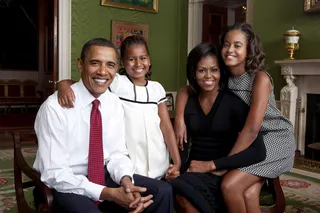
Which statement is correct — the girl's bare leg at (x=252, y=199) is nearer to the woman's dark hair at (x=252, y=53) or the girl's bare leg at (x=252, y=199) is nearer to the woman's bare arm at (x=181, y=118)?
the woman's bare arm at (x=181, y=118)

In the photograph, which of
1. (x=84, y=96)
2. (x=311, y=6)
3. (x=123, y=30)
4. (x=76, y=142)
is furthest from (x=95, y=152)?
(x=123, y=30)

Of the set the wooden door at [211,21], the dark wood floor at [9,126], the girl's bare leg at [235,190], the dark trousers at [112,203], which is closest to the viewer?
the dark trousers at [112,203]

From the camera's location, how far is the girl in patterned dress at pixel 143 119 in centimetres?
199

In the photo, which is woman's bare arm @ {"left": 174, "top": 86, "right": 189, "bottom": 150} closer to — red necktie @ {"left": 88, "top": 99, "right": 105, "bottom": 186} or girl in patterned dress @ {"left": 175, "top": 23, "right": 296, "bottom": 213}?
girl in patterned dress @ {"left": 175, "top": 23, "right": 296, "bottom": 213}

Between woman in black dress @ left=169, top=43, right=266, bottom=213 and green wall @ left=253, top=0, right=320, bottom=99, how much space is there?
10.4ft

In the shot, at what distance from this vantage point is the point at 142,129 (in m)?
1.98

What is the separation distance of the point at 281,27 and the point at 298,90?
3.07 ft

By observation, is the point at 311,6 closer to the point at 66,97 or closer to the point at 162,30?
the point at 162,30

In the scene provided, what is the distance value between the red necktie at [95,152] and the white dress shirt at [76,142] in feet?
0.10

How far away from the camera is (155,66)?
22.7 feet

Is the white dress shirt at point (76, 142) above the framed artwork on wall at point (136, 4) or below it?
below

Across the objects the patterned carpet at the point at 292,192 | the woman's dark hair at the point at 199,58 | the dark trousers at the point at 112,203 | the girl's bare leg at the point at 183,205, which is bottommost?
the patterned carpet at the point at 292,192

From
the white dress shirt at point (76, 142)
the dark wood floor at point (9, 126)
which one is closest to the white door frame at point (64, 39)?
the dark wood floor at point (9, 126)

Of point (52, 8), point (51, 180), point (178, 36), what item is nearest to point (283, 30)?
point (178, 36)
